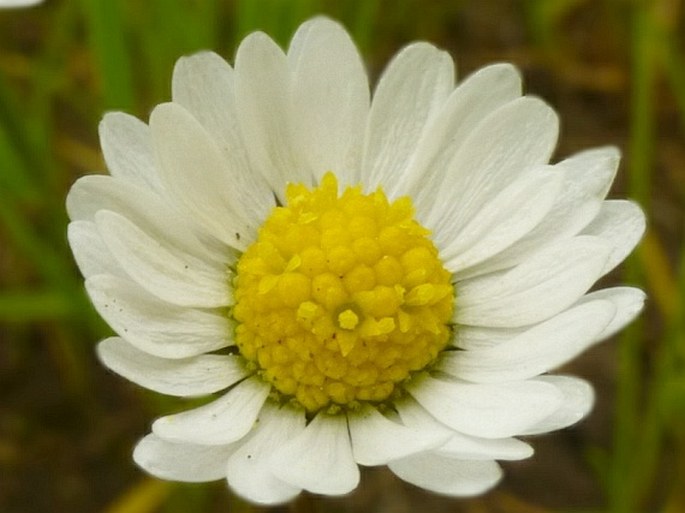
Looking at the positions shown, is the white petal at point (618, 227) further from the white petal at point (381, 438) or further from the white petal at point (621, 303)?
the white petal at point (381, 438)

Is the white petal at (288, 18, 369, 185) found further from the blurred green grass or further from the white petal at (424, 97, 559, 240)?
the blurred green grass

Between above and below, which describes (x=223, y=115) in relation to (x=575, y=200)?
above

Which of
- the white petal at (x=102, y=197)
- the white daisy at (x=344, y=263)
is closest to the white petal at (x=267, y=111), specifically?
the white daisy at (x=344, y=263)

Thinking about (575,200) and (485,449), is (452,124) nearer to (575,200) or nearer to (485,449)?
(575,200)

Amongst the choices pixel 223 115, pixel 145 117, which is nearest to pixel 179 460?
pixel 223 115

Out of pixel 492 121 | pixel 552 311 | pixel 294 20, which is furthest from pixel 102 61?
pixel 552 311

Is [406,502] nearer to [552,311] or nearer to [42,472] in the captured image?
[42,472]

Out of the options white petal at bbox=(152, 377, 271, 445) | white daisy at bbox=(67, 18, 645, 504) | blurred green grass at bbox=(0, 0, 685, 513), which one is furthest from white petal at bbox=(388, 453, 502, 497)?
blurred green grass at bbox=(0, 0, 685, 513)
